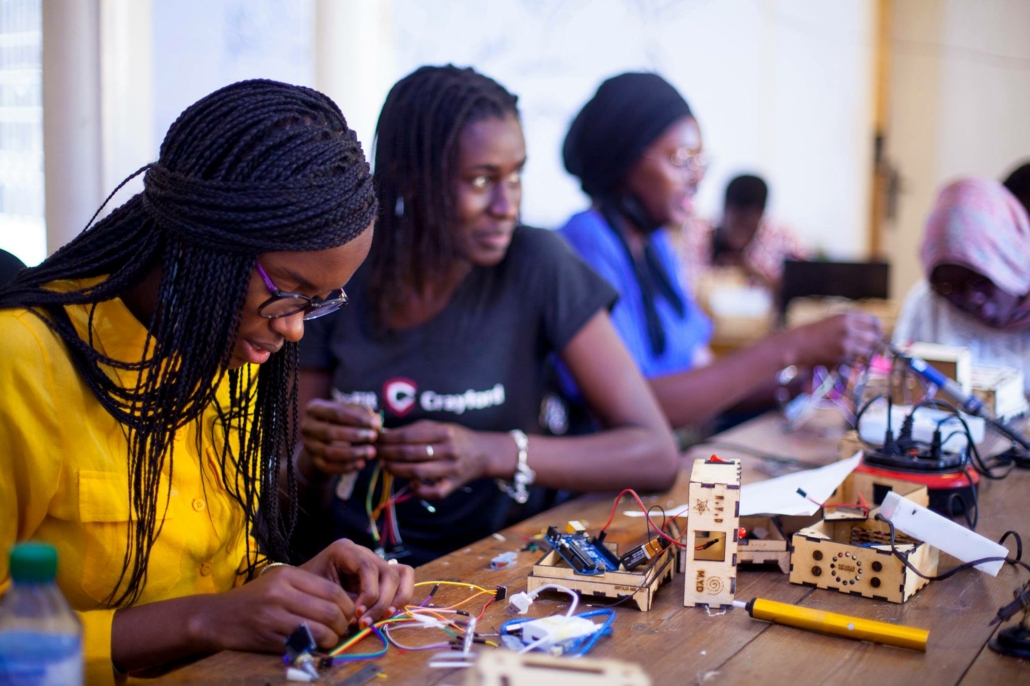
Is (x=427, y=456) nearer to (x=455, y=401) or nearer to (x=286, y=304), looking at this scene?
(x=455, y=401)

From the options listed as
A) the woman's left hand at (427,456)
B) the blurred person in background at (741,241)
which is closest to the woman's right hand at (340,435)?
the woman's left hand at (427,456)

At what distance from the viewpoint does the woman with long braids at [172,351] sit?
109 centimetres

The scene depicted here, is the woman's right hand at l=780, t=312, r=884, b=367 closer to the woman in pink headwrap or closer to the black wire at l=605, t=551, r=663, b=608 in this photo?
the woman in pink headwrap

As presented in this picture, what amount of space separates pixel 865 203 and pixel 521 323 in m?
6.09

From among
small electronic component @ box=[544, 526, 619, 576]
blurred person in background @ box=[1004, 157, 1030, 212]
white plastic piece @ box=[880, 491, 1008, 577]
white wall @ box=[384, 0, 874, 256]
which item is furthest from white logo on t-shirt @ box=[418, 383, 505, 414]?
blurred person in background @ box=[1004, 157, 1030, 212]

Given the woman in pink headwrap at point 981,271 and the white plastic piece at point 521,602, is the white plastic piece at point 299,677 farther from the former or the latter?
the woman in pink headwrap at point 981,271

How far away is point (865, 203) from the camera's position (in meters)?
7.28

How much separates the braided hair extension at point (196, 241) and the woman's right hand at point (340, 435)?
1.15 ft

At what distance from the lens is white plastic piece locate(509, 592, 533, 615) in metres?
1.22

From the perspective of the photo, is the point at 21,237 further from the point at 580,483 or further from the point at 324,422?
the point at 580,483

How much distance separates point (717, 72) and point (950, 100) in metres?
2.70

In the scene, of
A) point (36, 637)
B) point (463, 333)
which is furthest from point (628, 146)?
point (36, 637)

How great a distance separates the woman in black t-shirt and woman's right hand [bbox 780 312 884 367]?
58cm

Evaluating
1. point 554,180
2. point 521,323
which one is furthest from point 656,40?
point 521,323
